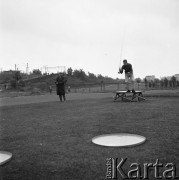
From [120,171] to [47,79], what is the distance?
64.9 meters

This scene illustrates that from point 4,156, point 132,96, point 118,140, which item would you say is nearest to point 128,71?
point 132,96

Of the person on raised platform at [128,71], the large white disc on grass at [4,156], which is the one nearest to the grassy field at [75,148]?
the large white disc on grass at [4,156]

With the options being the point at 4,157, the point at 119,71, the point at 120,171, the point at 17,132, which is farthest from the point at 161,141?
the point at 119,71

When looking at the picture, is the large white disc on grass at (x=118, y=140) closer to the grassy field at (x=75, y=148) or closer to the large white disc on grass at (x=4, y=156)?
the grassy field at (x=75, y=148)

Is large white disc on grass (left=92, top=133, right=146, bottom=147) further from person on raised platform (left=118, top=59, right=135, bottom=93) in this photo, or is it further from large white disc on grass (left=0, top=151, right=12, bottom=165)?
person on raised platform (left=118, top=59, right=135, bottom=93)

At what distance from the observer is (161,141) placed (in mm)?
5156

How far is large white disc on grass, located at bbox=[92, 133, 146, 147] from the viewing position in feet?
16.6

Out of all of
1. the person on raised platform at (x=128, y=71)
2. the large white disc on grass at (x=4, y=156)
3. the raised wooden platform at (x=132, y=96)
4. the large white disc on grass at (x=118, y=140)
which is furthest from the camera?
the person on raised platform at (x=128, y=71)

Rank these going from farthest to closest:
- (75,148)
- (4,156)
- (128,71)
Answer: (128,71) < (75,148) < (4,156)

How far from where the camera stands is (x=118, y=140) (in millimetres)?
5410

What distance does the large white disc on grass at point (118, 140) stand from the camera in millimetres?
5051

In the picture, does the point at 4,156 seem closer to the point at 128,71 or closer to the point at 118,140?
the point at 118,140

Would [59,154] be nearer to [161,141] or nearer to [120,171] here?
[120,171]

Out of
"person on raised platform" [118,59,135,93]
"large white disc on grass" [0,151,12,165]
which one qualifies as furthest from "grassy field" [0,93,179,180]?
"person on raised platform" [118,59,135,93]
